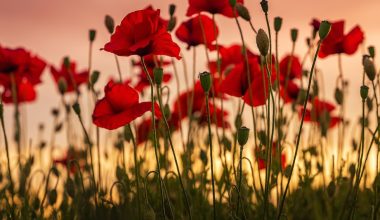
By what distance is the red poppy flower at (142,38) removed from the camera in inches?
73.8

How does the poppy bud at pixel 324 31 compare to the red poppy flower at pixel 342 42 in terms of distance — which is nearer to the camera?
the poppy bud at pixel 324 31

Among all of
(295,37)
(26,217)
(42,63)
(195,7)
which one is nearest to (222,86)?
(295,37)

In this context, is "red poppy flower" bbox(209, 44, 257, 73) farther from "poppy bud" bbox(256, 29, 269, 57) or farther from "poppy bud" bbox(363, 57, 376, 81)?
"poppy bud" bbox(256, 29, 269, 57)

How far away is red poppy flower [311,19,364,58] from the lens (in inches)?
115

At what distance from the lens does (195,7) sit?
2.74 m

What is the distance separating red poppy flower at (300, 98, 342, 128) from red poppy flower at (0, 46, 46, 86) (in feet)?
5.05

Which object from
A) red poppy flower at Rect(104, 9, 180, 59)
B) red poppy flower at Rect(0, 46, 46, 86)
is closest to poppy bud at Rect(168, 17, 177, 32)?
red poppy flower at Rect(104, 9, 180, 59)

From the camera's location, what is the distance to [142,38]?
1956mm

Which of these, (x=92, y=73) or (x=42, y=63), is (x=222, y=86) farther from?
(x=42, y=63)

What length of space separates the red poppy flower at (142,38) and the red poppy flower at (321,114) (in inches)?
48.9

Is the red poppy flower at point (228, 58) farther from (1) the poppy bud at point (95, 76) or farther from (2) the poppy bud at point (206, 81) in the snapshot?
(2) the poppy bud at point (206, 81)

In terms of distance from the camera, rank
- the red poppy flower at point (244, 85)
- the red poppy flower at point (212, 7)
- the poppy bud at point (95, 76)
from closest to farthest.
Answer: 1. the red poppy flower at point (244, 85)
2. the poppy bud at point (95, 76)
3. the red poppy flower at point (212, 7)

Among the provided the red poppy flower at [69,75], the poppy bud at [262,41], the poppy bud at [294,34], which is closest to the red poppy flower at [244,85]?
the poppy bud at [294,34]

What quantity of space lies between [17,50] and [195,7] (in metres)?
1.23
